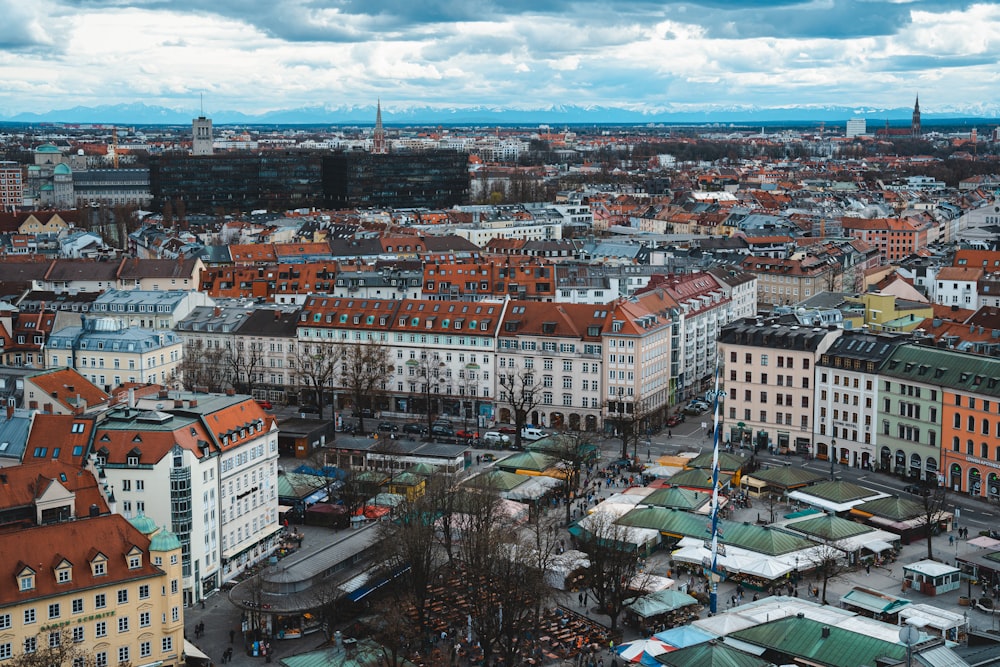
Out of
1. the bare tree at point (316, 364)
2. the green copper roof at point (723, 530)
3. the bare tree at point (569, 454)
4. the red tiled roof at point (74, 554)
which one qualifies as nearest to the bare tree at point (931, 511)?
the green copper roof at point (723, 530)

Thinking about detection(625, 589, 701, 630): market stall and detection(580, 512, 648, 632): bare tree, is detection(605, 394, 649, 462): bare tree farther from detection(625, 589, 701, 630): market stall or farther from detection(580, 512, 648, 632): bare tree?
detection(625, 589, 701, 630): market stall

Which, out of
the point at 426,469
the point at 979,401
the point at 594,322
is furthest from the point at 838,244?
the point at 426,469

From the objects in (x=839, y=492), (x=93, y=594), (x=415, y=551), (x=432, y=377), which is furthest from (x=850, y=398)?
(x=93, y=594)

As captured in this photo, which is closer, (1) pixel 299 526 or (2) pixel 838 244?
(1) pixel 299 526

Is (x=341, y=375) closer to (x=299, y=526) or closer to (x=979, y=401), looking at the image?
(x=299, y=526)

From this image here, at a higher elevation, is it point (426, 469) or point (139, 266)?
point (139, 266)

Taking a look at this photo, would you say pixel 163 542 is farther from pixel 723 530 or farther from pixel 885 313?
pixel 885 313
